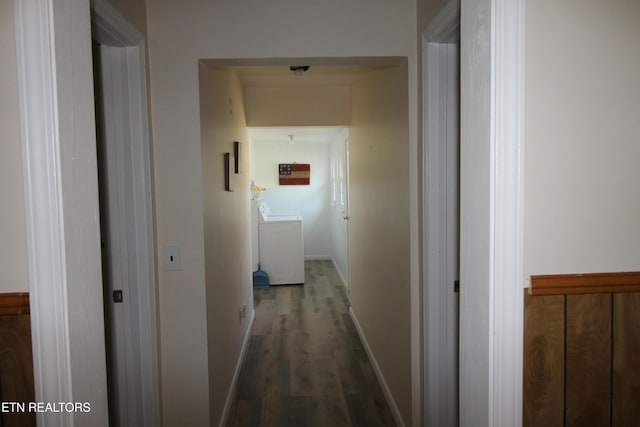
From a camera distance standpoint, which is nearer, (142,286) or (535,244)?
(535,244)

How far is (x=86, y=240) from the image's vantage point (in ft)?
3.22

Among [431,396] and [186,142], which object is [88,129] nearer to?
[186,142]

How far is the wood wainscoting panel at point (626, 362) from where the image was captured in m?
1.05

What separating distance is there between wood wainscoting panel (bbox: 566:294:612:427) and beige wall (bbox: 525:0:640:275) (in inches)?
4.0

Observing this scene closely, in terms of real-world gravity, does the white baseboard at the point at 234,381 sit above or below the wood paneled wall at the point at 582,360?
below

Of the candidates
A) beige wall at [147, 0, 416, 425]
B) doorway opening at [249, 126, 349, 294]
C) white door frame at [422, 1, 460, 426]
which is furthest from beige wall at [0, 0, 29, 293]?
→ doorway opening at [249, 126, 349, 294]

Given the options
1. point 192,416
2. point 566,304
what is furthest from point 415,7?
point 192,416

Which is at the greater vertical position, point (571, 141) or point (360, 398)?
point (571, 141)

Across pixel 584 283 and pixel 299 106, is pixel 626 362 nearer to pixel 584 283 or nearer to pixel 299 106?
pixel 584 283

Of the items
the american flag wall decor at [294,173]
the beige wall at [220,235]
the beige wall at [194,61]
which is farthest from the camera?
the american flag wall decor at [294,173]

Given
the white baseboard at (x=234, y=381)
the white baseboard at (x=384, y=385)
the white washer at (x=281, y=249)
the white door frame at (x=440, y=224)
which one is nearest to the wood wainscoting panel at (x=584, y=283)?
the white door frame at (x=440, y=224)

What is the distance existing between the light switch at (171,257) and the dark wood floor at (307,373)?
1.24 metres

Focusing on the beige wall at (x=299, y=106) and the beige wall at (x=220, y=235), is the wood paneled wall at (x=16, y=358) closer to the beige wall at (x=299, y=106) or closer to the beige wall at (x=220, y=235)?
the beige wall at (x=220, y=235)

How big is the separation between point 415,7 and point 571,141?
4.37 feet
